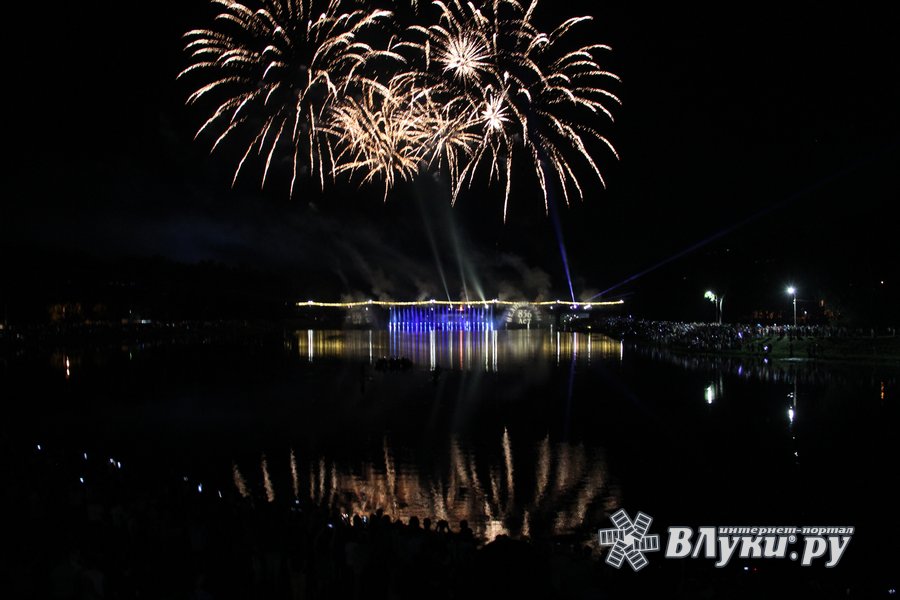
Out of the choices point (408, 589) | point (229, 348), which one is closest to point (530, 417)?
point (408, 589)

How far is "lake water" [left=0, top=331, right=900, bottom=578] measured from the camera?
12062 millimetres

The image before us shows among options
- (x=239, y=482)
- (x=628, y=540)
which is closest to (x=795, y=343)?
(x=628, y=540)

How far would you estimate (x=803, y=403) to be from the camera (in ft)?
75.4

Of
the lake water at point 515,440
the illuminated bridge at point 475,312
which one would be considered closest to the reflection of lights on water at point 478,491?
the lake water at point 515,440

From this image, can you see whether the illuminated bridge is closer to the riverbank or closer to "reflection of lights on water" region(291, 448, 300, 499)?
the riverbank

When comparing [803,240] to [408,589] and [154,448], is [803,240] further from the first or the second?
[408,589]

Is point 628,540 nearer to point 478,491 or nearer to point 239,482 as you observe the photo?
point 478,491

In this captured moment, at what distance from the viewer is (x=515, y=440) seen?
18.4 m

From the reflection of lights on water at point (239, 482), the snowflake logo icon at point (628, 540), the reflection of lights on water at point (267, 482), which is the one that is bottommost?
the reflection of lights on water at point (267, 482)

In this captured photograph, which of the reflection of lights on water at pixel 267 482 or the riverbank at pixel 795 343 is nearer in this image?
the reflection of lights on water at pixel 267 482

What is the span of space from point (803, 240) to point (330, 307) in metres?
148

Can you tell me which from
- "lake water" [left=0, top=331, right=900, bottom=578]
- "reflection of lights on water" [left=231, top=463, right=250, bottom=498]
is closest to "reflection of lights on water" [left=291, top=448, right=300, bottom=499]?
"lake water" [left=0, top=331, right=900, bottom=578]

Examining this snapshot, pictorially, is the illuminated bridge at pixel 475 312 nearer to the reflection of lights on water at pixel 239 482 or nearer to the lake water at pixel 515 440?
the lake water at pixel 515 440

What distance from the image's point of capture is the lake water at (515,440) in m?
12.1
